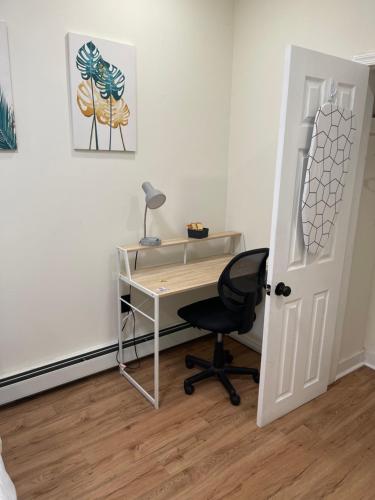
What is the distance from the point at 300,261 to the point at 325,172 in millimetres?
470

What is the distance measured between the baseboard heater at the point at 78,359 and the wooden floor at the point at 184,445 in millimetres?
160

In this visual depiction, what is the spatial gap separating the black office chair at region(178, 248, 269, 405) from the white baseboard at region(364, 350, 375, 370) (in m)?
0.88

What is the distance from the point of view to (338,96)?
184cm

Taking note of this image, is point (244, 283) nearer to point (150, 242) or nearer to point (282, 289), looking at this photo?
point (282, 289)

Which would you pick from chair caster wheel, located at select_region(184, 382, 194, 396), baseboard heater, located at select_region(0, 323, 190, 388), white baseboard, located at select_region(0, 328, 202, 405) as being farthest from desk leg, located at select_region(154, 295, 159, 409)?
baseboard heater, located at select_region(0, 323, 190, 388)

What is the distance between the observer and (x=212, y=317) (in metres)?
2.37

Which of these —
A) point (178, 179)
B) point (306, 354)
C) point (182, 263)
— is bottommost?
point (306, 354)

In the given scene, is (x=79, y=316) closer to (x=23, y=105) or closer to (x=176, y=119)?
(x=23, y=105)

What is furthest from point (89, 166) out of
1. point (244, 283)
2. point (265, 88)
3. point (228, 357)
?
point (228, 357)

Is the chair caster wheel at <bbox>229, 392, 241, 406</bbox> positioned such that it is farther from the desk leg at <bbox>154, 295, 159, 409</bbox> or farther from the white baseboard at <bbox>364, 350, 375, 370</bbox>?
the white baseboard at <bbox>364, 350, 375, 370</bbox>

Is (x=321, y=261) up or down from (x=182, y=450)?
up

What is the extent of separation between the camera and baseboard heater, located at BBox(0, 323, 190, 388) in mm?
2236

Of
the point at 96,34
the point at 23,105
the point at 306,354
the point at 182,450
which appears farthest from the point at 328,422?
the point at 96,34

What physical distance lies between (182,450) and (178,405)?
36 centimetres
